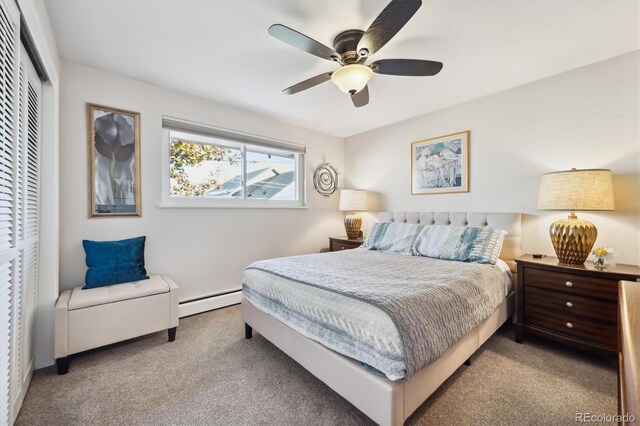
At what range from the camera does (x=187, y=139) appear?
3072 millimetres

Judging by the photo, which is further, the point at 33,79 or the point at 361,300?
the point at 33,79

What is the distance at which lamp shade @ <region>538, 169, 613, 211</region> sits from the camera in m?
2.04

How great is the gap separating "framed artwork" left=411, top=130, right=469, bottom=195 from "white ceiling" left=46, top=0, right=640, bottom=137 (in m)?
0.56

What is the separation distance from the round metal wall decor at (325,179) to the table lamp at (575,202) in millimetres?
2703

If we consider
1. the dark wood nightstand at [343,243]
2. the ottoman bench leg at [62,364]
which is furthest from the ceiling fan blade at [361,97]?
the ottoman bench leg at [62,364]

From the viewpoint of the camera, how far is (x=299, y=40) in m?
1.63

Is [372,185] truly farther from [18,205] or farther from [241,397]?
[18,205]

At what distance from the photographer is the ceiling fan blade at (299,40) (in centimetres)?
153

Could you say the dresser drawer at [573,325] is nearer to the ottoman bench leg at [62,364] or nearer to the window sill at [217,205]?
the window sill at [217,205]

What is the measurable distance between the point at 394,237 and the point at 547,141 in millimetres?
1714

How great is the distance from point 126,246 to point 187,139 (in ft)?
4.32

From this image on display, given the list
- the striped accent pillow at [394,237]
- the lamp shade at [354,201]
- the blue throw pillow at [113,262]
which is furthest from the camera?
the lamp shade at [354,201]

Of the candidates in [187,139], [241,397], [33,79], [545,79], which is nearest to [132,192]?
[187,139]

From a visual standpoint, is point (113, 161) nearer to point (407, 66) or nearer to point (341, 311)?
point (341, 311)
